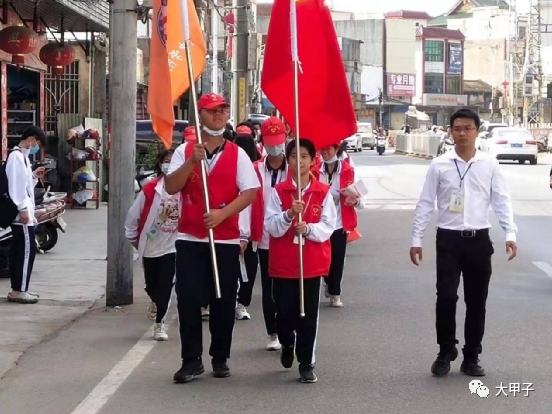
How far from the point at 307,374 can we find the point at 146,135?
66.7ft

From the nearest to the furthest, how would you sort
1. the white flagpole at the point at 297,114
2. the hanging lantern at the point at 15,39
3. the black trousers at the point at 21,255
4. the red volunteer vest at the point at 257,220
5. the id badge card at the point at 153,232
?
1. the white flagpole at the point at 297,114
2. the red volunteer vest at the point at 257,220
3. the id badge card at the point at 153,232
4. the black trousers at the point at 21,255
5. the hanging lantern at the point at 15,39

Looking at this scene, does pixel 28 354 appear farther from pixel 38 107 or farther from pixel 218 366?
pixel 38 107

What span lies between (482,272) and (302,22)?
2312mm

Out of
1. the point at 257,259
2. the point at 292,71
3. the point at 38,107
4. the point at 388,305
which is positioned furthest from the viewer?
the point at 38,107

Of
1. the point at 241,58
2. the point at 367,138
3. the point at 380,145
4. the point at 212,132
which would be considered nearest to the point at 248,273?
the point at 212,132

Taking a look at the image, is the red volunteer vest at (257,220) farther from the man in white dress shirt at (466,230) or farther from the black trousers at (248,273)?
the man in white dress shirt at (466,230)

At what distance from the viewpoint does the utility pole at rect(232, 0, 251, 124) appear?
91.2ft

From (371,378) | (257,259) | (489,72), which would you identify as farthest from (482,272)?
(489,72)

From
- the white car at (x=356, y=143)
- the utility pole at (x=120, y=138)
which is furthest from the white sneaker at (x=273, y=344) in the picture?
the white car at (x=356, y=143)

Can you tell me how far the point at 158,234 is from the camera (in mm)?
8867

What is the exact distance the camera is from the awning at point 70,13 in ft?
57.7

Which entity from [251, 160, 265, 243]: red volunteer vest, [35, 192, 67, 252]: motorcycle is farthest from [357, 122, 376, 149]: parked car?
[251, 160, 265, 243]: red volunteer vest

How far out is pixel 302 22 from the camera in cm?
791

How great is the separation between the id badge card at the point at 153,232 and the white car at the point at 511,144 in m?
32.2
